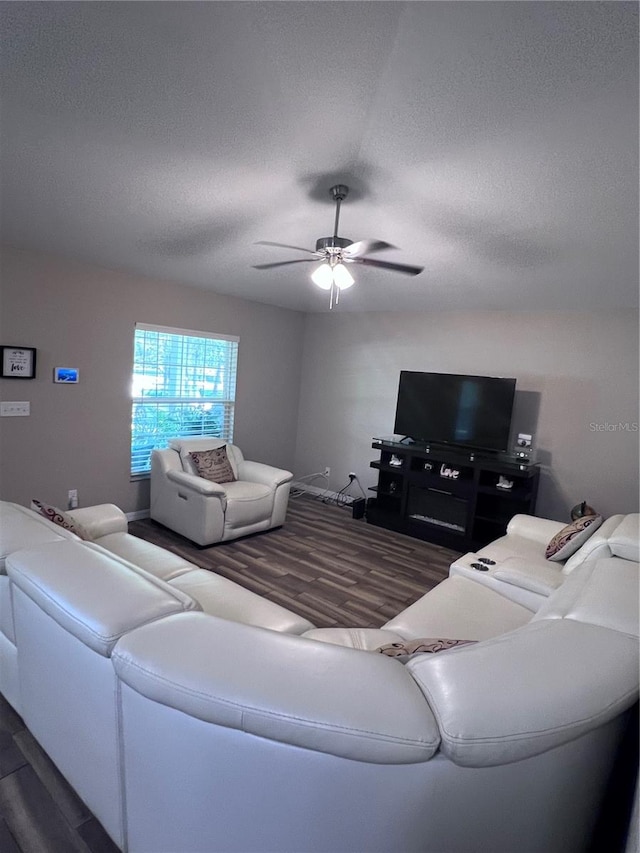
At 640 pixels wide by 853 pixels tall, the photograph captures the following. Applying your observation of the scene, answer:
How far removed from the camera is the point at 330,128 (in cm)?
195

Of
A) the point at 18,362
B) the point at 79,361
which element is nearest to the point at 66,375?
the point at 79,361

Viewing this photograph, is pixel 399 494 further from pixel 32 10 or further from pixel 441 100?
pixel 32 10

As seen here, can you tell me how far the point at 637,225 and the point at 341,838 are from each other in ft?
10.4

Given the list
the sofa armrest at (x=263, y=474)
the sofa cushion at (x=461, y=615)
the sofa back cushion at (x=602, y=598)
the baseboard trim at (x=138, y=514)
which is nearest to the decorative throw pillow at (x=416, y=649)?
the sofa back cushion at (x=602, y=598)

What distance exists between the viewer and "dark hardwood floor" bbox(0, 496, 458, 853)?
1424 mm

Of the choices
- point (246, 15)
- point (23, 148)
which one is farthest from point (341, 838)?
point (23, 148)

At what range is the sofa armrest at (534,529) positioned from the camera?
10.4 ft

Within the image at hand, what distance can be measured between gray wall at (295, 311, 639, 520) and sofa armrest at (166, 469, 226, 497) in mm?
2233

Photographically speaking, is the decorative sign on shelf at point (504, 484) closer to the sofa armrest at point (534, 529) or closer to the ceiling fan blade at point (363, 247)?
the sofa armrest at point (534, 529)

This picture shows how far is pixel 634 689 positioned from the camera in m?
1.01

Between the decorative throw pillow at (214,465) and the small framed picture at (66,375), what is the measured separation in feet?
3.96

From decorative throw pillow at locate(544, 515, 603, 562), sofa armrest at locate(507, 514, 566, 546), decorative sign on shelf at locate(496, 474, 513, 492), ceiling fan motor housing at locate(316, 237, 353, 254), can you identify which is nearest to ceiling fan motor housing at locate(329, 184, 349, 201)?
ceiling fan motor housing at locate(316, 237, 353, 254)

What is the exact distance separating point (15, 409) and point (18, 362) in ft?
1.25

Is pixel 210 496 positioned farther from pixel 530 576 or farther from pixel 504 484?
pixel 504 484
